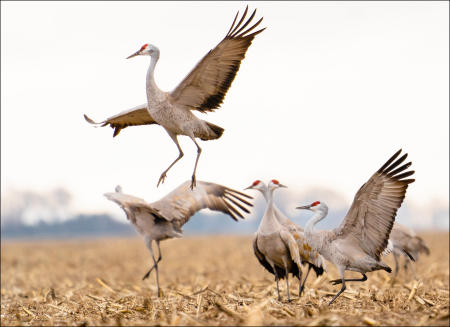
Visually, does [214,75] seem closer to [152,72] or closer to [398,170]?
[152,72]

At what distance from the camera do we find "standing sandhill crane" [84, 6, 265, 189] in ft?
22.0

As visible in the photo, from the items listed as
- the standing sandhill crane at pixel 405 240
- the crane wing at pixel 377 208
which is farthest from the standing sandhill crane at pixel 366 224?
the standing sandhill crane at pixel 405 240

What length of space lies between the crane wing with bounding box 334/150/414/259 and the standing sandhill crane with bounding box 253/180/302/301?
0.74m

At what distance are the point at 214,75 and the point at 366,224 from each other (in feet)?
8.21

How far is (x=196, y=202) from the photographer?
9398 millimetres

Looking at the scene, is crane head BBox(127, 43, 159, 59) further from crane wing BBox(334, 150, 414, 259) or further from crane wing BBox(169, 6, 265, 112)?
crane wing BBox(334, 150, 414, 259)

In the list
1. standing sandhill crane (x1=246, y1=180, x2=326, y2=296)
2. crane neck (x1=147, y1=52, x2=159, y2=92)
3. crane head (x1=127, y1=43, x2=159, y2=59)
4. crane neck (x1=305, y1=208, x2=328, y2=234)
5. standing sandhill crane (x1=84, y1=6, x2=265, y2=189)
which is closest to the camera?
→ standing sandhill crane (x1=84, y1=6, x2=265, y2=189)

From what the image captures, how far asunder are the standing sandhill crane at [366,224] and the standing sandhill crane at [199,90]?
1.70 meters

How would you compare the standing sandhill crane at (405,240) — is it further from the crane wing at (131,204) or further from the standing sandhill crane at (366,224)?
the crane wing at (131,204)

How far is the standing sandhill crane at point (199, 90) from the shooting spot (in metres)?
6.72

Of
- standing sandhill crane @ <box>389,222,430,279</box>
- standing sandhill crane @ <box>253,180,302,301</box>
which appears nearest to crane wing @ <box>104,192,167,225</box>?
standing sandhill crane @ <box>253,180,302,301</box>

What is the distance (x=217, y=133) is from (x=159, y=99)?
3.02 ft

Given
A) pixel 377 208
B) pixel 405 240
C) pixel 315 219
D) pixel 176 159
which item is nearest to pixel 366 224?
pixel 377 208

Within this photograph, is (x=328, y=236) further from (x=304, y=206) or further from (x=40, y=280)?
(x=40, y=280)
